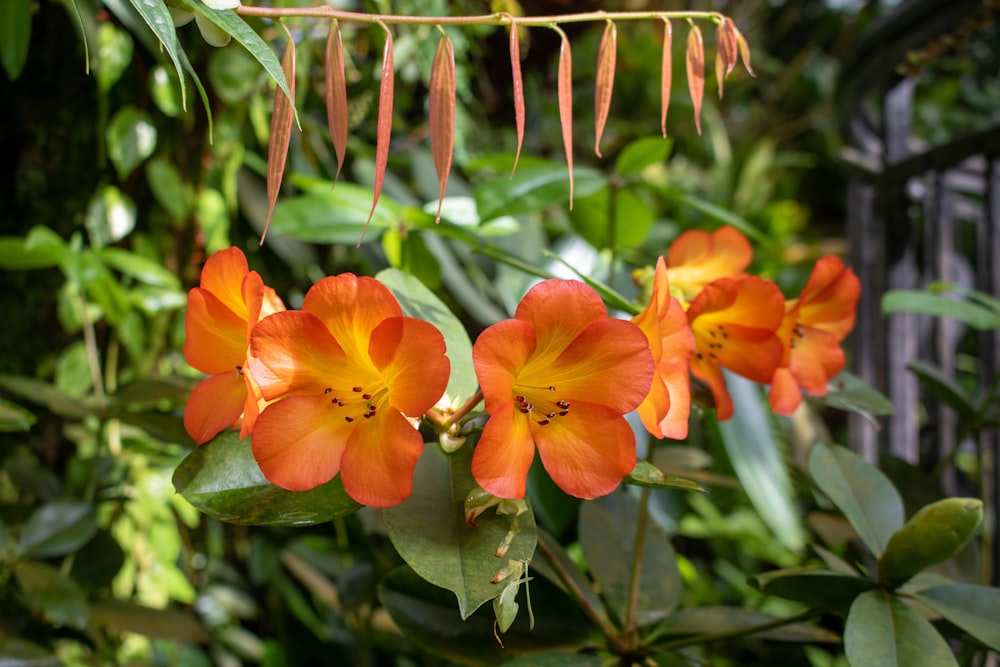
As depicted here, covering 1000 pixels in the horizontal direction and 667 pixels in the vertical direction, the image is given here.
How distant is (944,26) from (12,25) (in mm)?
1005

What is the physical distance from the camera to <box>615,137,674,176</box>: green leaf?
0.69 m

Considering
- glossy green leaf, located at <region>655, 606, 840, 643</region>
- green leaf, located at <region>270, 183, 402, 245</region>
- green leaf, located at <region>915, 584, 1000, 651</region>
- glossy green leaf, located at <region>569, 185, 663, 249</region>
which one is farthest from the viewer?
glossy green leaf, located at <region>569, 185, 663, 249</region>

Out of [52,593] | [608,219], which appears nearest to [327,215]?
[608,219]

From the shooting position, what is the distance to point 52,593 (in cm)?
58

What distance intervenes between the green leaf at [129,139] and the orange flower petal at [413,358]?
1.75 ft

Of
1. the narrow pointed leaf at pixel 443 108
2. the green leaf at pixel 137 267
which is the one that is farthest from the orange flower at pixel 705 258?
the green leaf at pixel 137 267

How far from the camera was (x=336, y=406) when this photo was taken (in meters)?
0.35

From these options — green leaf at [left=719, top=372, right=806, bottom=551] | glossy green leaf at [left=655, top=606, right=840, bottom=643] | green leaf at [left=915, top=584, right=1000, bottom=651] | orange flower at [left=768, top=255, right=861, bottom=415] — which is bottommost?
green leaf at [left=719, top=372, right=806, bottom=551]

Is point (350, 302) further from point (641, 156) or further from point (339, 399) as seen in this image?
point (641, 156)

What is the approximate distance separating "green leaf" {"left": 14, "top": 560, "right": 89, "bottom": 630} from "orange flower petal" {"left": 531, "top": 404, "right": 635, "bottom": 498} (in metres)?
0.47

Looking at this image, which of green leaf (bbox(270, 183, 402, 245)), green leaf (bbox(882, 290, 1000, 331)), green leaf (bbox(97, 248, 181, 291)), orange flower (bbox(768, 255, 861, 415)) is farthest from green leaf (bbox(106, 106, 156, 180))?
green leaf (bbox(882, 290, 1000, 331))

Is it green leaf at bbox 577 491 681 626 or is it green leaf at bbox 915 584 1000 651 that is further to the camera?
green leaf at bbox 577 491 681 626

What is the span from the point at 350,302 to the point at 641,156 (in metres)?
0.46

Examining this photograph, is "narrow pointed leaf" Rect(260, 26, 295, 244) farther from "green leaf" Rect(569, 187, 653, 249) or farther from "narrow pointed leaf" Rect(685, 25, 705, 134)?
"green leaf" Rect(569, 187, 653, 249)
